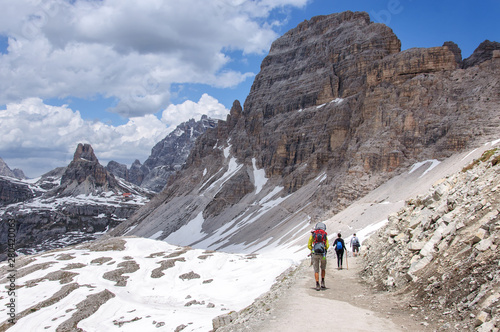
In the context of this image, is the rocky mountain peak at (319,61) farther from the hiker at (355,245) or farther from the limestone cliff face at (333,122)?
the hiker at (355,245)

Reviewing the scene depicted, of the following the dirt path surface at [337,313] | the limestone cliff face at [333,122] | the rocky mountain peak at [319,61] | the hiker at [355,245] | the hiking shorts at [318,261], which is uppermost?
the rocky mountain peak at [319,61]

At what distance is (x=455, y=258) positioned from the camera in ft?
30.9

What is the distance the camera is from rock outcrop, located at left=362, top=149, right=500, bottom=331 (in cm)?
760

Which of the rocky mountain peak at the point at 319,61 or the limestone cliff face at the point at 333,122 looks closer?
the limestone cliff face at the point at 333,122

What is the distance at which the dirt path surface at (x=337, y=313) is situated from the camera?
27.4ft

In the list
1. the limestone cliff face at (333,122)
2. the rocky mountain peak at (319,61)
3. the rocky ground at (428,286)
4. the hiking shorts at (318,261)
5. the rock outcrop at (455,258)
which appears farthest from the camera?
the rocky mountain peak at (319,61)

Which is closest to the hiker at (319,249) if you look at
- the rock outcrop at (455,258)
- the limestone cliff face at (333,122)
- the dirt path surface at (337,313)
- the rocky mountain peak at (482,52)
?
the dirt path surface at (337,313)

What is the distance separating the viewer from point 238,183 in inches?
4631

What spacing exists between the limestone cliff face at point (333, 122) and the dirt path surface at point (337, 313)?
55056 mm

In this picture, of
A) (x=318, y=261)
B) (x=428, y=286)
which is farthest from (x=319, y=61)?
(x=428, y=286)

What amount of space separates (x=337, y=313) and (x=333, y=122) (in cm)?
9103

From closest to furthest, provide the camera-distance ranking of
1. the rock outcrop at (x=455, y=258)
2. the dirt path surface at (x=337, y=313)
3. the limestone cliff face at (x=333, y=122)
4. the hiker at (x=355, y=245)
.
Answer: the rock outcrop at (x=455, y=258)
the dirt path surface at (x=337, y=313)
the hiker at (x=355, y=245)
the limestone cliff face at (x=333, y=122)

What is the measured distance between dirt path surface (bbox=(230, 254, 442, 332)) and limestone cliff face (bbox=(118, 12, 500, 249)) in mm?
55056

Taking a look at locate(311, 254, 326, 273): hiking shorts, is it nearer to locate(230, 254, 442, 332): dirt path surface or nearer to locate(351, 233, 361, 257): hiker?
locate(230, 254, 442, 332): dirt path surface
